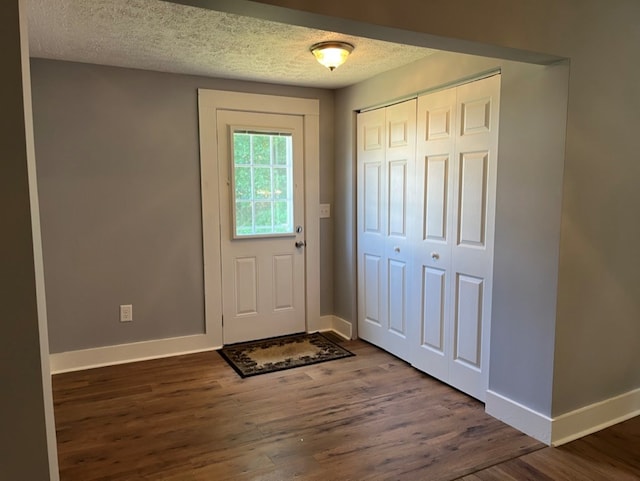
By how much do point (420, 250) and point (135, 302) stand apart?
2212mm

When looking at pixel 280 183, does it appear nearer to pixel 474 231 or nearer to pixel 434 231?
pixel 434 231

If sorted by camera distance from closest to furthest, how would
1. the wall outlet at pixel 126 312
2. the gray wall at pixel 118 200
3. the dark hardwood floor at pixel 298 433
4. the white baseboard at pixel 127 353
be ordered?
the dark hardwood floor at pixel 298 433
the gray wall at pixel 118 200
the white baseboard at pixel 127 353
the wall outlet at pixel 126 312

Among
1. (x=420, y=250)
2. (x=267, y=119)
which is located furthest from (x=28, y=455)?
(x=267, y=119)

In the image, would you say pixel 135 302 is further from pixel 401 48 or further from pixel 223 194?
pixel 401 48

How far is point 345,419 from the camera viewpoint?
8.84ft

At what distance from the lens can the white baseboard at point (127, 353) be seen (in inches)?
133

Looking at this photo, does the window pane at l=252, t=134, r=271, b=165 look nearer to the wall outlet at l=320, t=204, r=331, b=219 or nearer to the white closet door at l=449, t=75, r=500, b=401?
the wall outlet at l=320, t=204, r=331, b=219

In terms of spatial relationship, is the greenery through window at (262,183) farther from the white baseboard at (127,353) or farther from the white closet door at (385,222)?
the white baseboard at (127,353)

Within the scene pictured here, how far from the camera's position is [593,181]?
236cm

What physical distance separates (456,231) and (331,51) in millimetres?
1369

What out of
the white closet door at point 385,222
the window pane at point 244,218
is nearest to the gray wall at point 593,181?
the white closet door at point 385,222

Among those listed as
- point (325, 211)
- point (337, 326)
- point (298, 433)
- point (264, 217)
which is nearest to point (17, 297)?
point (298, 433)

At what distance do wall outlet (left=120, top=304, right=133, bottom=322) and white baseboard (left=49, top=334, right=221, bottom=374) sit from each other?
0.20 m

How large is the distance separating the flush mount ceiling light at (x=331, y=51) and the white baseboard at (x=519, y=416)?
221 cm
